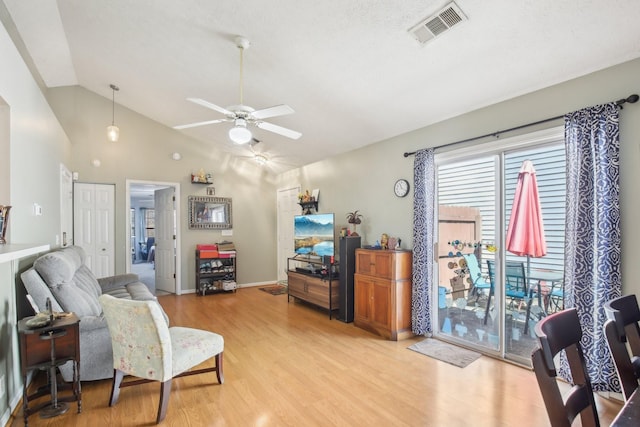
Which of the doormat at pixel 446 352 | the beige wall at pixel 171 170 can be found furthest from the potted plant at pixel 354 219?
the beige wall at pixel 171 170

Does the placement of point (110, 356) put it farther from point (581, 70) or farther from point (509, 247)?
point (581, 70)

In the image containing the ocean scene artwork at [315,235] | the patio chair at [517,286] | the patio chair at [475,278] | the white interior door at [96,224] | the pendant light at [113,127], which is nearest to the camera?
the patio chair at [517,286]

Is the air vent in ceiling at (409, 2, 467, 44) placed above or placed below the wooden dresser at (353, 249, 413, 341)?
above

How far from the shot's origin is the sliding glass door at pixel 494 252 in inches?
114

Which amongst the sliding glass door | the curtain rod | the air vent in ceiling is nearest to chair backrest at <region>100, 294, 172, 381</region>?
the air vent in ceiling

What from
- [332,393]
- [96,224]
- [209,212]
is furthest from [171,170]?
[332,393]

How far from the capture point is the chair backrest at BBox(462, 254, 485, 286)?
3439 millimetres

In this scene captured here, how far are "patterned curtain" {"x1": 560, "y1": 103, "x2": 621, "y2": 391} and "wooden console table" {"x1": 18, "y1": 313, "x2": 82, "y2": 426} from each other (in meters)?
3.80

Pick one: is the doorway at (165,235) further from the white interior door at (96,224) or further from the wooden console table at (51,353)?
the wooden console table at (51,353)

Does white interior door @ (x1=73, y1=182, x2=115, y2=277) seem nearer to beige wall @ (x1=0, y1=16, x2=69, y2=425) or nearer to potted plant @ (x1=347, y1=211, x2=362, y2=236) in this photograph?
beige wall @ (x1=0, y1=16, x2=69, y2=425)

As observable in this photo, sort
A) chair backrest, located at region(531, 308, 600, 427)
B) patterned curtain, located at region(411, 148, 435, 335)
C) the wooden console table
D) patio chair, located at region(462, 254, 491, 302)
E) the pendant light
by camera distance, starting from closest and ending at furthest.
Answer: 1. chair backrest, located at region(531, 308, 600, 427)
2. the wooden console table
3. patio chair, located at region(462, 254, 491, 302)
4. patterned curtain, located at region(411, 148, 435, 335)
5. the pendant light

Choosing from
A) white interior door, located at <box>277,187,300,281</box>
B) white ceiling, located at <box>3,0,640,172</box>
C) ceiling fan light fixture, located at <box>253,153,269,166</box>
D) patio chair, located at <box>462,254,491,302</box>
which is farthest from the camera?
white interior door, located at <box>277,187,300,281</box>

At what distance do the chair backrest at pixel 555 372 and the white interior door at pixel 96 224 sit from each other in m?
6.27

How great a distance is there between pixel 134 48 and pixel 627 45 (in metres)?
4.61
